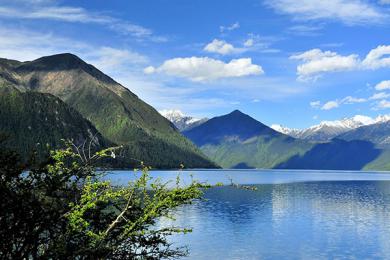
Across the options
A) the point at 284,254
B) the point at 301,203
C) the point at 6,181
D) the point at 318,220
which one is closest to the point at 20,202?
the point at 6,181

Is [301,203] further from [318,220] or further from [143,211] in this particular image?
[143,211]

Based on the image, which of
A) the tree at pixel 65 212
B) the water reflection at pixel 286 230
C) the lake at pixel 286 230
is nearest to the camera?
the tree at pixel 65 212

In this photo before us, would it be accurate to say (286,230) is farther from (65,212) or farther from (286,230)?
(65,212)

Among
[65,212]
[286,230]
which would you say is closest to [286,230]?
[286,230]

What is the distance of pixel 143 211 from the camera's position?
13.9 m

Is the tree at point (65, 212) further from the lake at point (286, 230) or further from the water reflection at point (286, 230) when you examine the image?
the water reflection at point (286, 230)

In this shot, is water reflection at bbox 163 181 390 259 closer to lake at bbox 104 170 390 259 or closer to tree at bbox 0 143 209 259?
lake at bbox 104 170 390 259

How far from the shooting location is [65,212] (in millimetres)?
13344

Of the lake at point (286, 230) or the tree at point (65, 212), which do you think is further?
the lake at point (286, 230)

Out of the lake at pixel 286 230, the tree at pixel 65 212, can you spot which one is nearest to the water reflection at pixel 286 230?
the lake at pixel 286 230

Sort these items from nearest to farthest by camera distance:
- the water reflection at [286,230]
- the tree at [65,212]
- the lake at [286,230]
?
the tree at [65,212] < the lake at [286,230] < the water reflection at [286,230]

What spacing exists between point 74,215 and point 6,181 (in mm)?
1981

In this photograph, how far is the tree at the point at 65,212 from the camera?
12.4 m

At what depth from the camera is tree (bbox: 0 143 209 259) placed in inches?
488
